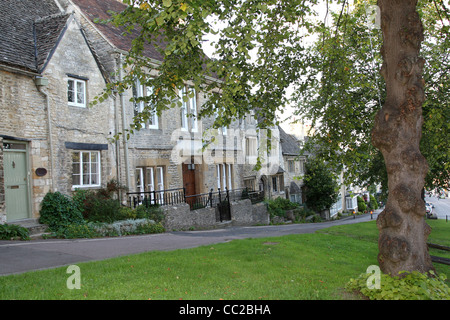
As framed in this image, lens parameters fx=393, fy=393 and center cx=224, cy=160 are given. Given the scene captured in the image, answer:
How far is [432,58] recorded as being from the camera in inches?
607

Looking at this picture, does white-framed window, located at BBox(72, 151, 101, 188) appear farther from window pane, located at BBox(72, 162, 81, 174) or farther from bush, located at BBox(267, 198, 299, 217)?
bush, located at BBox(267, 198, 299, 217)

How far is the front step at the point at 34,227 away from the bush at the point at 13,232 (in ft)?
1.03

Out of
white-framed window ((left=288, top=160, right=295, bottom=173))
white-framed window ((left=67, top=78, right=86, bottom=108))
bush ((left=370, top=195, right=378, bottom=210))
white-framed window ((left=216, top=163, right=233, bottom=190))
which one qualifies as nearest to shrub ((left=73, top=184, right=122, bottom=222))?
white-framed window ((left=67, top=78, right=86, bottom=108))

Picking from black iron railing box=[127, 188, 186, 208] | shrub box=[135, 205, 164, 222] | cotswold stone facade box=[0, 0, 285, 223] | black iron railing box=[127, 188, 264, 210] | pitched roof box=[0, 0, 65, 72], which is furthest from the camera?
black iron railing box=[127, 188, 264, 210]

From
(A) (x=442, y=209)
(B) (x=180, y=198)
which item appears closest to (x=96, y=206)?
(B) (x=180, y=198)

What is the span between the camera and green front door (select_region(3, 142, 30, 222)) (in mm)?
12016

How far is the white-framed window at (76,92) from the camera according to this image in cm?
1417

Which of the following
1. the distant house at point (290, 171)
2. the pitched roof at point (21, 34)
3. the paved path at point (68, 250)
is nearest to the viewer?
the paved path at point (68, 250)

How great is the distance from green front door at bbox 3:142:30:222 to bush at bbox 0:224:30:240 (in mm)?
1021

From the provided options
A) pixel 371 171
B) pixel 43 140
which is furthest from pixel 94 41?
pixel 371 171

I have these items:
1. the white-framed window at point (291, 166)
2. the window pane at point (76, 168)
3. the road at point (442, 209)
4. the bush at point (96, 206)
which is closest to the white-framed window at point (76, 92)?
the window pane at point (76, 168)

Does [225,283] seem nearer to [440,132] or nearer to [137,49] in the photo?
[137,49]

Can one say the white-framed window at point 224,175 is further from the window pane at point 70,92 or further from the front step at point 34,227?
the front step at point 34,227
